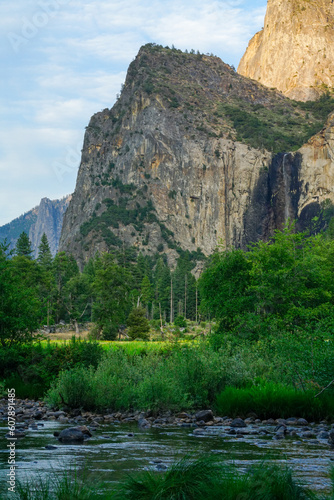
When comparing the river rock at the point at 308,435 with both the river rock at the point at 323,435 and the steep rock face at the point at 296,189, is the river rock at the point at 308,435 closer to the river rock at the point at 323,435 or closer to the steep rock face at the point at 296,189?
the river rock at the point at 323,435

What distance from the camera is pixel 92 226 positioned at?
19175cm

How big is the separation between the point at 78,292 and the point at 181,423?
85802 mm

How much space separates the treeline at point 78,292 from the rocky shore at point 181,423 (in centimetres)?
618

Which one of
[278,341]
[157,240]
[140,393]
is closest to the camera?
[140,393]

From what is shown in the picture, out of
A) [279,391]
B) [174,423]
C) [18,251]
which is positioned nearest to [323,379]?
[279,391]

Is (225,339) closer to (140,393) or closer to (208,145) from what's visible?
(140,393)

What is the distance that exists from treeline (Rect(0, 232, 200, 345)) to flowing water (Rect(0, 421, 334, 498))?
1071 centimetres

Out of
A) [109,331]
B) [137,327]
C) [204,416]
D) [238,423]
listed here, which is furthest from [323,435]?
[137,327]

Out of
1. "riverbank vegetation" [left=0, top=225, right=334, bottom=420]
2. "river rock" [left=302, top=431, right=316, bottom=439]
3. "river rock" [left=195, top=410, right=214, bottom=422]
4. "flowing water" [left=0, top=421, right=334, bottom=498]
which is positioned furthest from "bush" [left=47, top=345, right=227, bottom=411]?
"river rock" [left=302, top=431, right=316, bottom=439]

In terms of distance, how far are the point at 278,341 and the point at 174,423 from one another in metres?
5.98

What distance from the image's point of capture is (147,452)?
13.2 meters

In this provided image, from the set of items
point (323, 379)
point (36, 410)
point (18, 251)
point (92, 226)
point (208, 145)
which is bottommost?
point (36, 410)

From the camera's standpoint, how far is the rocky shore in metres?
15.4

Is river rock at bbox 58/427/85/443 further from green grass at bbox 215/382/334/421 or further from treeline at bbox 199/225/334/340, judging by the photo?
treeline at bbox 199/225/334/340
